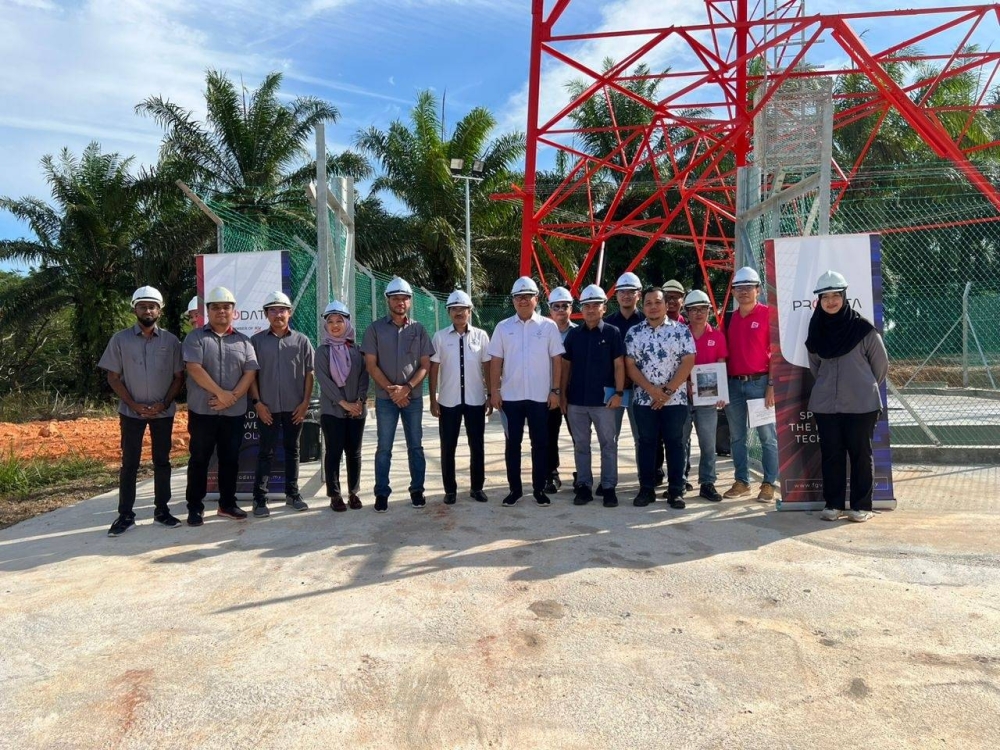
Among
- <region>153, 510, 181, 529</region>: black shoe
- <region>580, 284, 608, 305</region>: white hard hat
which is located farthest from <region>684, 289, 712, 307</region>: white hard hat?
<region>153, 510, 181, 529</region>: black shoe

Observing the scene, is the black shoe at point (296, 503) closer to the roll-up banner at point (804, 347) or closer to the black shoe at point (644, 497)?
the black shoe at point (644, 497)

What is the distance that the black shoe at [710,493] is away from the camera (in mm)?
6500

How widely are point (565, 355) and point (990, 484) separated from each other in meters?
4.18

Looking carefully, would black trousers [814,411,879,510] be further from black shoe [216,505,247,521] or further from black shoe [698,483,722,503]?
black shoe [216,505,247,521]

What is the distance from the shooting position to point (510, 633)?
3.65 metres

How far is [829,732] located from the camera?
277cm

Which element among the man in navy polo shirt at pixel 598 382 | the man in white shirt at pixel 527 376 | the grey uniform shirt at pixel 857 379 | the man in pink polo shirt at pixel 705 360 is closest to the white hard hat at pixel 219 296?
the man in white shirt at pixel 527 376

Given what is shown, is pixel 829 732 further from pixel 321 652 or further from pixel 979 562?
pixel 979 562

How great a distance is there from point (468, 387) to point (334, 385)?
115 cm

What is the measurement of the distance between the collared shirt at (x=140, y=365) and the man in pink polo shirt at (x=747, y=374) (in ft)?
15.6

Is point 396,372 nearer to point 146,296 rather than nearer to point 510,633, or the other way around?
point 146,296

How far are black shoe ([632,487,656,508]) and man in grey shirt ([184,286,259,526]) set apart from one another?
10.9ft

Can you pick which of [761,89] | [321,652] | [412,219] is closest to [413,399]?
[321,652]

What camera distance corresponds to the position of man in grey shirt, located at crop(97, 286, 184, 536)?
5.71 m
